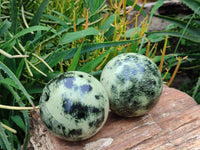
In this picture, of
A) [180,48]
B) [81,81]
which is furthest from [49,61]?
[180,48]

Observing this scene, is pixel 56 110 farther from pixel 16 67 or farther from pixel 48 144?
pixel 16 67

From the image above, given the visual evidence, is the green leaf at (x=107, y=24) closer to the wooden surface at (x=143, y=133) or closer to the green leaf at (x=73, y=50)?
the green leaf at (x=73, y=50)

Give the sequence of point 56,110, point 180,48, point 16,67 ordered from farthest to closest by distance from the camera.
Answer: point 180,48 < point 16,67 < point 56,110

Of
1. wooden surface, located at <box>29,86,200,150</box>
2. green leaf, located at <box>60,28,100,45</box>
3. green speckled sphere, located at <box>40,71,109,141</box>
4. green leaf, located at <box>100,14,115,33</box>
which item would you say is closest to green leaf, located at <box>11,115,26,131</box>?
wooden surface, located at <box>29,86,200,150</box>

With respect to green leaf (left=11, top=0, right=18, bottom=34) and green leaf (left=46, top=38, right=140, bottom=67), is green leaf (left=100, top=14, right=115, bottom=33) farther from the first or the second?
green leaf (left=11, top=0, right=18, bottom=34)

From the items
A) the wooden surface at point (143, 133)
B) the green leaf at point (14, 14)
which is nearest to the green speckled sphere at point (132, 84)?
the wooden surface at point (143, 133)

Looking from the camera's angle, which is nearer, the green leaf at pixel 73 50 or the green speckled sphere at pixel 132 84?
the green speckled sphere at pixel 132 84

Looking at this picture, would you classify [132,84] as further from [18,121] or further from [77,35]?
[18,121]
